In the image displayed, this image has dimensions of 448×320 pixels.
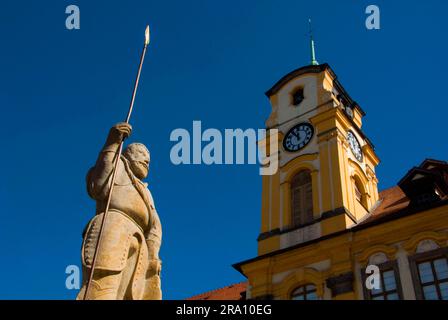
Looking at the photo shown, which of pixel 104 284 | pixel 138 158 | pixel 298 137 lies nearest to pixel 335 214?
pixel 298 137

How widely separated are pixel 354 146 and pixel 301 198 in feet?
13.6

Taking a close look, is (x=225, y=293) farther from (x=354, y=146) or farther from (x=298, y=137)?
(x=354, y=146)

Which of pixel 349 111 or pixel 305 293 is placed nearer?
pixel 305 293

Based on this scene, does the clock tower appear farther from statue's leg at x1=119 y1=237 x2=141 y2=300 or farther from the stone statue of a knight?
statue's leg at x1=119 y1=237 x2=141 y2=300

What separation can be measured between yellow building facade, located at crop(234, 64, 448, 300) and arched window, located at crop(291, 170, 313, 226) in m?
0.05

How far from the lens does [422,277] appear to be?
17625mm

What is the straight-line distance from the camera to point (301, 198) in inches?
930

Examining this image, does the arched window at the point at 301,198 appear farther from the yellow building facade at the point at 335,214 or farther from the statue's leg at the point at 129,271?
the statue's leg at the point at 129,271

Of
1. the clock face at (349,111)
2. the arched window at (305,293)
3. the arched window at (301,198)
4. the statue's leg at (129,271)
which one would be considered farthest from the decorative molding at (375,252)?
the statue's leg at (129,271)

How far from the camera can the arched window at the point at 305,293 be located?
1967cm

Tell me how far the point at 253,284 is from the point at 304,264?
7.44 feet

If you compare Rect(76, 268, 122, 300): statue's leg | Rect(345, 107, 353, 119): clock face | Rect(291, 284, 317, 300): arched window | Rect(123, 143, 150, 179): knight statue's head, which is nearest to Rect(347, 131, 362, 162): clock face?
Rect(345, 107, 353, 119): clock face
